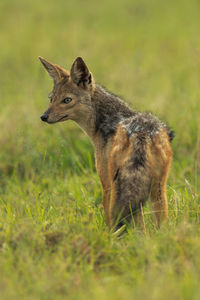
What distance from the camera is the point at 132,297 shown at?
3.74 metres

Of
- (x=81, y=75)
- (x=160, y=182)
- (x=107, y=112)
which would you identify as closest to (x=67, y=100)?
(x=81, y=75)

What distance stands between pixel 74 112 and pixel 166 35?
13.6 meters

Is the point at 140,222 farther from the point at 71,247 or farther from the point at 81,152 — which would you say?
the point at 81,152

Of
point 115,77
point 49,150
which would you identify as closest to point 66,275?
point 49,150

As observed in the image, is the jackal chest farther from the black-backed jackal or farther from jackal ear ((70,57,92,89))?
jackal ear ((70,57,92,89))

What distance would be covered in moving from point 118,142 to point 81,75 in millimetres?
1329

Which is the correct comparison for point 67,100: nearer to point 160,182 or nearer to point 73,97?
point 73,97

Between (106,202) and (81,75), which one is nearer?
(106,202)

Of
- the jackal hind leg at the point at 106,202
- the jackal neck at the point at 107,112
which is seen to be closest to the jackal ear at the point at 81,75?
the jackal neck at the point at 107,112

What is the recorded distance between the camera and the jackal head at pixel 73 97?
6.06 m

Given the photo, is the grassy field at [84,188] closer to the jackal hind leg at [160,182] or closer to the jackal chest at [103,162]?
the jackal hind leg at [160,182]

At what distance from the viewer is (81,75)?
611 cm

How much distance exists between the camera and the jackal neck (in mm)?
5801

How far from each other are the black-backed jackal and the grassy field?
320 millimetres
